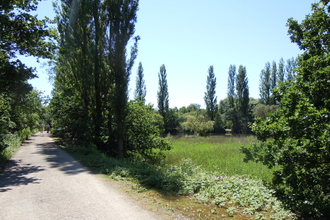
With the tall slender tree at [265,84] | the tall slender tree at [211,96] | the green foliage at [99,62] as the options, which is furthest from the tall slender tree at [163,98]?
the green foliage at [99,62]

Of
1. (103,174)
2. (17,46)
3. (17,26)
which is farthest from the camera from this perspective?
(17,46)

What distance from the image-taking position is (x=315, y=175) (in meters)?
4.87

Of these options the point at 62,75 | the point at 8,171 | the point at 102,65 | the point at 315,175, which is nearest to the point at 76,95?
the point at 62,75

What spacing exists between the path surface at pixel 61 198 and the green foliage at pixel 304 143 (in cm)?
302

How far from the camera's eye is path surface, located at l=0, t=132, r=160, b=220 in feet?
15.4

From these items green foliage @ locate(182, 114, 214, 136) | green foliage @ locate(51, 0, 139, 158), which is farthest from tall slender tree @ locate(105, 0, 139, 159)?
green foliage @ locate(182, 114, 214, 136)

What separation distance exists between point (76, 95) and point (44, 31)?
22.8ft

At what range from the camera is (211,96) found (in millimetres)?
59031

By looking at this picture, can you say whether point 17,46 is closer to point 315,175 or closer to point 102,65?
point 102,65

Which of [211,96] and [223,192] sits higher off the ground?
[211,96]

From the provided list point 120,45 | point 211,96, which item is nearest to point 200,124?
point 211,96

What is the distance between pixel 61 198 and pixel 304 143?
18.0ft

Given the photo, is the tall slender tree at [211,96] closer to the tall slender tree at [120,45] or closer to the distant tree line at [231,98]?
the distant tree line at [231,98]

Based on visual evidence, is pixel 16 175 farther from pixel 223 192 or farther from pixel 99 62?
pixel 99 62
